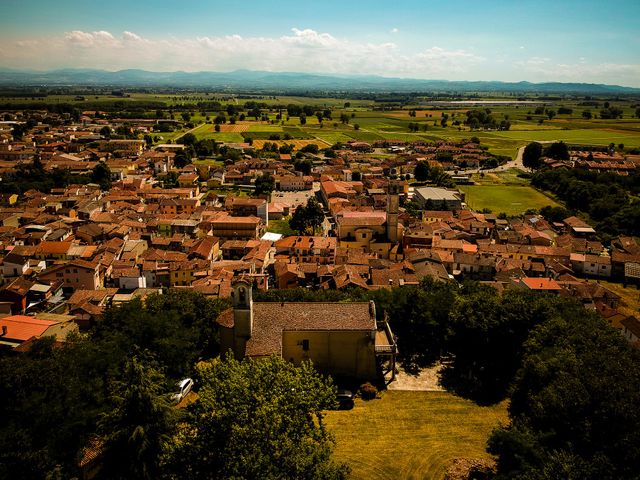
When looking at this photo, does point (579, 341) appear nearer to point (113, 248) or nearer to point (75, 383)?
point (75, 383)

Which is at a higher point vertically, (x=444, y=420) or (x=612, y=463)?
(x=612, y=463)

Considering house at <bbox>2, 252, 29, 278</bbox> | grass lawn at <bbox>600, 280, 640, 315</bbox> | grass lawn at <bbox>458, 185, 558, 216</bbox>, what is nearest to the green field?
grass lawn at <bbox>458, 185, 558, 216</bbox>

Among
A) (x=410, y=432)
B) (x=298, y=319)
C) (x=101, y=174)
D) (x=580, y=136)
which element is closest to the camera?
(x=410, y=432)

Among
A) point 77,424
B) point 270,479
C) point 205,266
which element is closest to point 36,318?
point 205,266

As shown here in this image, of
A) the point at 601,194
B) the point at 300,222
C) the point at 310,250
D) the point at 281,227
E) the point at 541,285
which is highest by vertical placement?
the point at 601,194

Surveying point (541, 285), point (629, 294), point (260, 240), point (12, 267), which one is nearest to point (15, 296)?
point (12, 267)

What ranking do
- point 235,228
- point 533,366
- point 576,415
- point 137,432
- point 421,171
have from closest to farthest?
point 137,432 < point 576,415 < point 533,366 < point 235,228 < point 421,171

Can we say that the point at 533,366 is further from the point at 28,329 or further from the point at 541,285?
the point at 28,329
